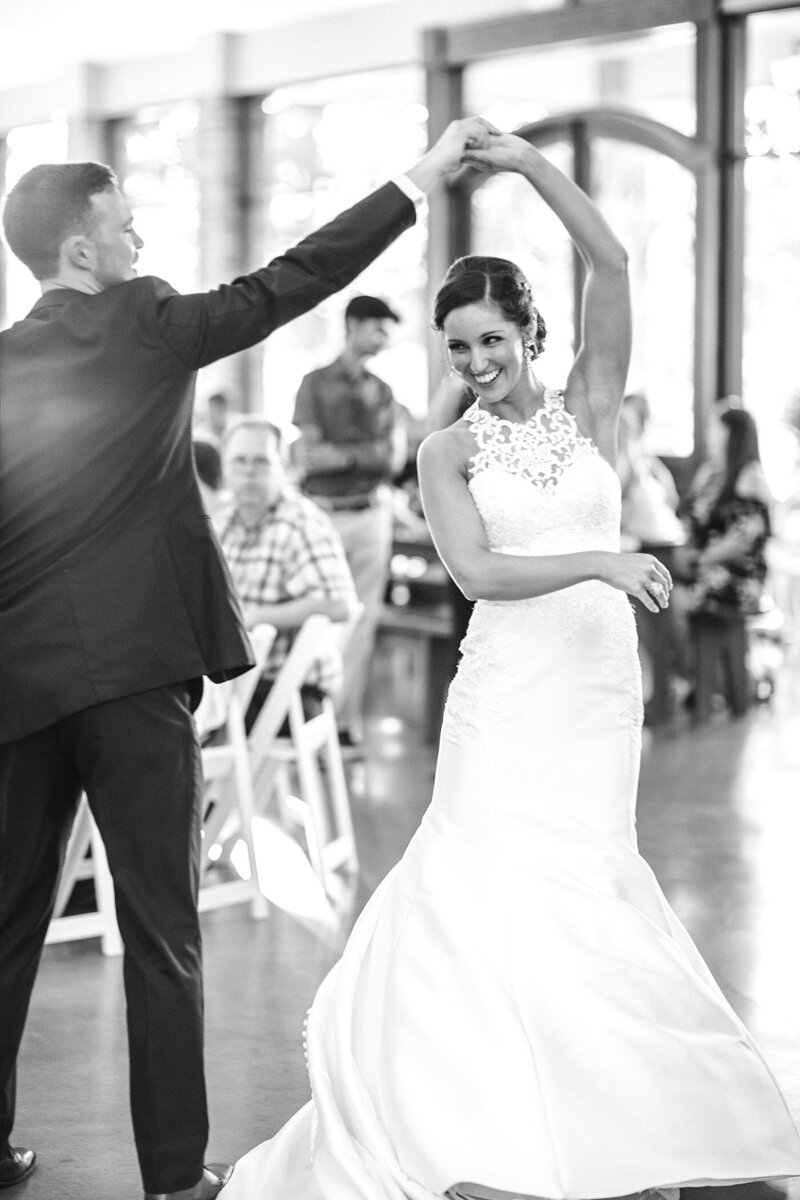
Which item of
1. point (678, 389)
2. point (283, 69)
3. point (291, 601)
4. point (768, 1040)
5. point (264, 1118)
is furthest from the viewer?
point (283, 69)

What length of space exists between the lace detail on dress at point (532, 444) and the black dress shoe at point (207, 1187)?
124 cm

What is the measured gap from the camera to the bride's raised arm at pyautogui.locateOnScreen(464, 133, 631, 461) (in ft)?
8.91

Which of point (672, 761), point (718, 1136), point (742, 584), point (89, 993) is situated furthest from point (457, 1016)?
point (742, 584)

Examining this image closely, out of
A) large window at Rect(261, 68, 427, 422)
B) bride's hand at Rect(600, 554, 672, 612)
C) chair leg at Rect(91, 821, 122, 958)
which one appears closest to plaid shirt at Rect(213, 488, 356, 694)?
chair leg at Rect(91, 821, 122, 958)

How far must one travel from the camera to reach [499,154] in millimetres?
2654

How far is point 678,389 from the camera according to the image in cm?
962

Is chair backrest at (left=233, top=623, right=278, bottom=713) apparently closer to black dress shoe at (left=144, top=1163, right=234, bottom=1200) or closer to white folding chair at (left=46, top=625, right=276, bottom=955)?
white folding chair at (left=46, top=625, right=276, bottom=955)

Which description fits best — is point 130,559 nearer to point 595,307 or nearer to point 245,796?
point 595,307

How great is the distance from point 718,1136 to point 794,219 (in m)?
7.36

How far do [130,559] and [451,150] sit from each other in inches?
32.8

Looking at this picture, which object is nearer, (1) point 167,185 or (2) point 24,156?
(1) point 167,185

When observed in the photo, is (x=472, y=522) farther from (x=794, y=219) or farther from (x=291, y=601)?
(x=794, y=219)

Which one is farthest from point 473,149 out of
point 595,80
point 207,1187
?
point 595,80

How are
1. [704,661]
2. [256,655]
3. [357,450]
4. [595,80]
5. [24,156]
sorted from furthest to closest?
[24,156], [595,80], [704,661], [357,450], [256,655]
